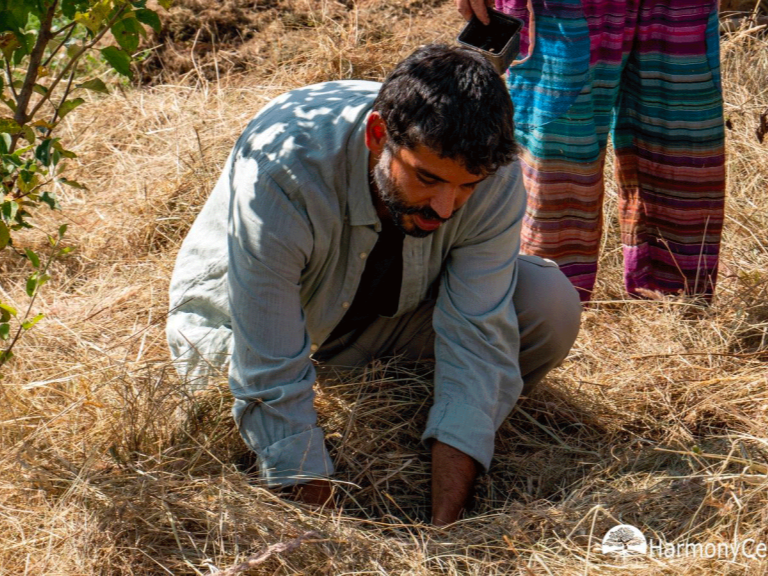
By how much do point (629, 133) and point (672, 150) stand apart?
171 mm

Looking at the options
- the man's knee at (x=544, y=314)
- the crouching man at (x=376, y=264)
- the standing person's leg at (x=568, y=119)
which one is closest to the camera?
the crouching man at (x=376, y=264)

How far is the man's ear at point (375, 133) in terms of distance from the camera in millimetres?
2254

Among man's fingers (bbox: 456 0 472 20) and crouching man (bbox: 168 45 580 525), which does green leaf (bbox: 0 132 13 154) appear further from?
man's fingers (bbox: 456 0 472 20)

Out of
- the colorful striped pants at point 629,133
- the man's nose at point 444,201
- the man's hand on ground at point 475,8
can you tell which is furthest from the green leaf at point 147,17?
the colorful striped pants at point 629,133

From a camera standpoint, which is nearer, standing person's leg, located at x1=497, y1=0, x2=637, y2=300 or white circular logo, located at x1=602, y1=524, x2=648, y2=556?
white circular logo, located at x1=602, y1=524, x2=648, y2=556

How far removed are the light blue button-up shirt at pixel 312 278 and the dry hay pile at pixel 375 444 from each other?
0.16 metres

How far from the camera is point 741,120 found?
431 centimetres

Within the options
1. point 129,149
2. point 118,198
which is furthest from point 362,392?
point 129,149

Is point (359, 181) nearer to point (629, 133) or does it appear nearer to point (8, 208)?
point (8, 208)

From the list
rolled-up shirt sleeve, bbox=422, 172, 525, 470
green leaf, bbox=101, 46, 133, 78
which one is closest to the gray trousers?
rolled-up shirt sleeve, bbox=422, 172, 525, 470

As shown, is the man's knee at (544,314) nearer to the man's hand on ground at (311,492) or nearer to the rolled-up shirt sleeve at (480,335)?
the rolled-up shirt sleeve at (480,335)

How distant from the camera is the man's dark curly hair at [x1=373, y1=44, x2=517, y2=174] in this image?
2125mm

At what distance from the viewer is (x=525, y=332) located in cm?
266

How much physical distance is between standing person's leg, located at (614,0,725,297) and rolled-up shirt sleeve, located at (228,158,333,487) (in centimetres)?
136
